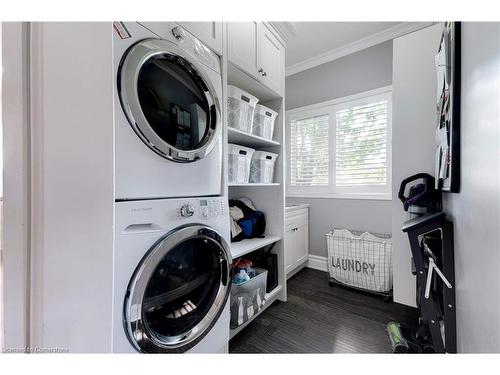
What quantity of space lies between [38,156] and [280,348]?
148 centimetres

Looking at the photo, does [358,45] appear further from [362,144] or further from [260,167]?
[260,167]

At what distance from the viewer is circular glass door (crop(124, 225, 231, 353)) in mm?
711

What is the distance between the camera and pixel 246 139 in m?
1.54

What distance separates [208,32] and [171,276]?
122cm

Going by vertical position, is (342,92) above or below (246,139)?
above

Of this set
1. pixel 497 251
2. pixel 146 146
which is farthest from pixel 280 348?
pixel 146 146

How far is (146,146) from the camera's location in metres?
0.74

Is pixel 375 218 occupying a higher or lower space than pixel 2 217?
lower

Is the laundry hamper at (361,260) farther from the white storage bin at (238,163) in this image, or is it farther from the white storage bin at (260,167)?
the white storage bin at (238,163)

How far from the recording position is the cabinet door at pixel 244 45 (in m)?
1.20

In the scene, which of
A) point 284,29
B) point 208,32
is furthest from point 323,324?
point 284,29

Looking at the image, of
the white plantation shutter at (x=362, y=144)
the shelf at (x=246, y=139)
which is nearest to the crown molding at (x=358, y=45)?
the white plantation shutter at (x=362, y=144)

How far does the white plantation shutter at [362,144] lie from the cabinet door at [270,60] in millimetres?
1030
